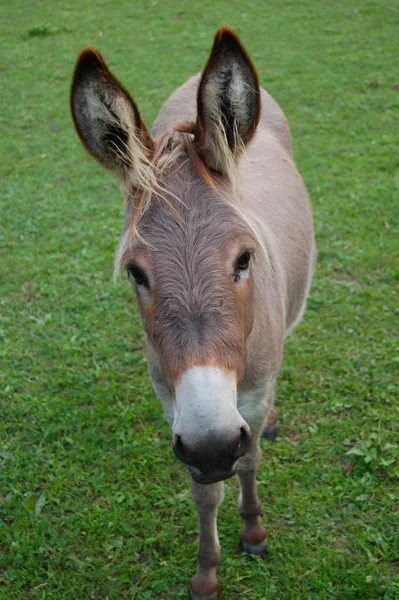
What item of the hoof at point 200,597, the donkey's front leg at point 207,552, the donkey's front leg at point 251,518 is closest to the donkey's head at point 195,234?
the donkey's front leg at point 207,552

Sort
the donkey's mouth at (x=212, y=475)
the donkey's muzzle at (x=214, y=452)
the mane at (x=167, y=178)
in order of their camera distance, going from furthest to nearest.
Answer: the mane at (x=167, y=178) → the donkey's mouth at (x=212, y=475) → the donkey's muzzle at (x=214, y=452)

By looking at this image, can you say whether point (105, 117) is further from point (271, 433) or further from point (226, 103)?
point (271, 433)

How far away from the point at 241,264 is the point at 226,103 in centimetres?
75

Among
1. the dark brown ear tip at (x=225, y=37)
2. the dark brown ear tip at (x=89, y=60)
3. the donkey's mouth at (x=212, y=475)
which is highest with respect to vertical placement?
the dark brown ear tip at (x=225, y=37)

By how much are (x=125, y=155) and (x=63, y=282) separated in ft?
12.1

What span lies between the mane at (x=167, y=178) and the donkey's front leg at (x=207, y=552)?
1.48 m

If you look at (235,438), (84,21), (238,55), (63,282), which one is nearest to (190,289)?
(235,438)

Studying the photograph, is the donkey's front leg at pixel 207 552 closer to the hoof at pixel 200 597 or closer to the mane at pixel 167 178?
the hoof at pixel 200 597

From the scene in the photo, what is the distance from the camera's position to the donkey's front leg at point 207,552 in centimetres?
318

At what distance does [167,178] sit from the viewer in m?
2.52

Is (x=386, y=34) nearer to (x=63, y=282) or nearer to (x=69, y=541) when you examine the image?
(x=63, y=282)

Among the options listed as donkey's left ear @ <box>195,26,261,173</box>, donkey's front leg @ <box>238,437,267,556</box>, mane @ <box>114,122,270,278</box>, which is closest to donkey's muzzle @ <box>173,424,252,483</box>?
mane @ <box>114,122,270,278</box>

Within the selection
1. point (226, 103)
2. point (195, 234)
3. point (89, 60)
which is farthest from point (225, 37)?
point (195, 234)

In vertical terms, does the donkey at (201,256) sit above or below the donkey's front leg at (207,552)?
above
